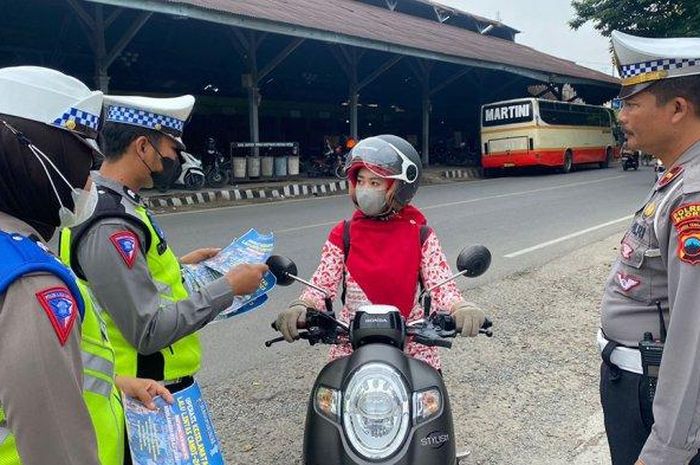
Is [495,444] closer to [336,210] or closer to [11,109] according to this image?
[11,109]

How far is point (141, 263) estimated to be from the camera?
1.75 m

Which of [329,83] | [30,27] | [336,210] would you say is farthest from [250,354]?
[329,83]

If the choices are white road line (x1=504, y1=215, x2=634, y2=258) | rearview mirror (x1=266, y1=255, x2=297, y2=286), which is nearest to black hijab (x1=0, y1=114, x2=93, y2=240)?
rearview mirror (x1=266, y1=255, x2=297, y2=286)

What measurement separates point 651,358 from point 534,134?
21.6 metres

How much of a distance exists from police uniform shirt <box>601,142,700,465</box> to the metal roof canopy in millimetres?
11497

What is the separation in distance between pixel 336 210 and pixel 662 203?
36.6ft

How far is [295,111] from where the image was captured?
84.0 feet

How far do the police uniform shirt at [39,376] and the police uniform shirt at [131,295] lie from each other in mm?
643

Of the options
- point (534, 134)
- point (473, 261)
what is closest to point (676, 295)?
point (473, 261)

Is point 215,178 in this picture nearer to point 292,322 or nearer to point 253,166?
point 253,166

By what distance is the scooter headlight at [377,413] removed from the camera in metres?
1.72

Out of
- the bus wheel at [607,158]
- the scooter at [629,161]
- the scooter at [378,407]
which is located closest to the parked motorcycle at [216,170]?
the scooter at [378,407]

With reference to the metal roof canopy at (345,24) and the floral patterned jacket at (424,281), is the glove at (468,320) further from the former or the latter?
the metal roof canopy at (345,24)

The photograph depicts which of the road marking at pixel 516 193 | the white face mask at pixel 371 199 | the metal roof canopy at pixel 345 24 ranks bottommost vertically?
the road marking at pixel 516 193
